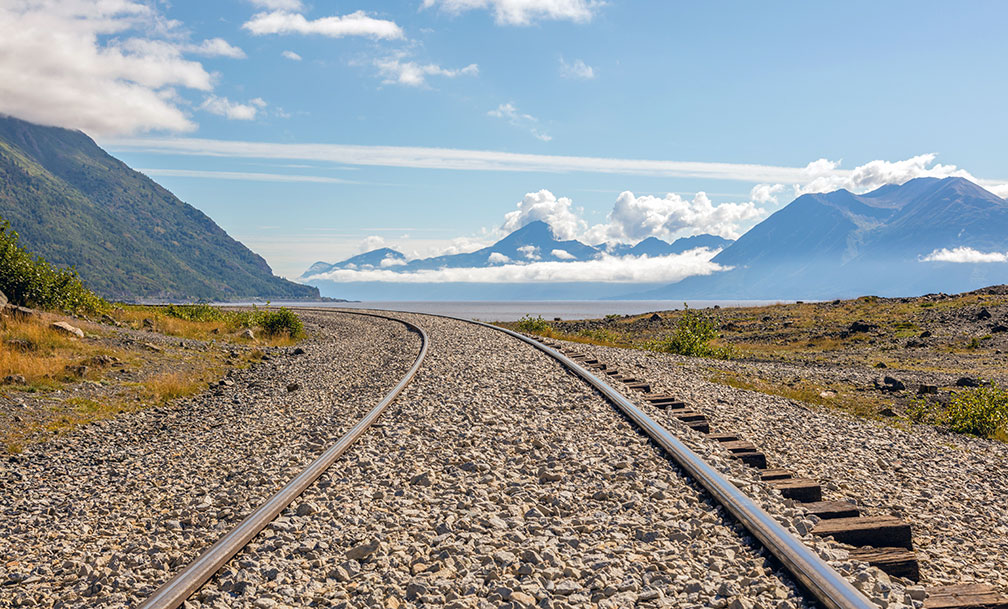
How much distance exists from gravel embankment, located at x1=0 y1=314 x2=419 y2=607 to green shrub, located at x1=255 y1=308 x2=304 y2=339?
54.6 feet

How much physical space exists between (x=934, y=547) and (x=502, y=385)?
24.3ft

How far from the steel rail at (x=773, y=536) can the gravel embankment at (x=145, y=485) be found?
4188 millimetres

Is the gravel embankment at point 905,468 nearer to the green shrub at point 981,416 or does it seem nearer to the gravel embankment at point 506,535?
the green shrub at point 981,416

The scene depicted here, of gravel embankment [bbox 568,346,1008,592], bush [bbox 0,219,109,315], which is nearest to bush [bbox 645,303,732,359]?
gravel embankment [bbox 568,346,1008,592]

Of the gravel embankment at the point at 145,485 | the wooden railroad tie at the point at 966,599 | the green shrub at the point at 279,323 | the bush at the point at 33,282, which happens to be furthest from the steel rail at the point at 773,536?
the green shrub at the point at 279,323

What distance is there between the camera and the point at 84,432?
982 cm

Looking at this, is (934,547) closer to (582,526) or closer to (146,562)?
(582,526)

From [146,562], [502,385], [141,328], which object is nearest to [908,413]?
[502,385]

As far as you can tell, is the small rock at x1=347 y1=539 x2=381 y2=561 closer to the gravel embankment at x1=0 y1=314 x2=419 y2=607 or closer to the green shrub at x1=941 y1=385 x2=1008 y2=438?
the gravel embankment at x1=0 y1=314 x2=419 y2=607

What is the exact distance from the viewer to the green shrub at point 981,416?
12445mm

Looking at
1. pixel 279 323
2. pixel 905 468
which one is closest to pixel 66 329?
pixel 279 323

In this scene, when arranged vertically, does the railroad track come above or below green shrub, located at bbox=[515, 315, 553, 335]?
below

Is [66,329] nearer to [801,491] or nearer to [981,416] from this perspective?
[801,491]

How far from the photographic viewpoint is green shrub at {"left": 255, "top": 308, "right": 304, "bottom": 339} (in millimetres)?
29688
